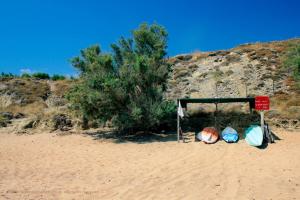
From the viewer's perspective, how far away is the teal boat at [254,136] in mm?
13062

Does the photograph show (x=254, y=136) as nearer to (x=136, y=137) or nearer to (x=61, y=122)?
(x=136, y=137)

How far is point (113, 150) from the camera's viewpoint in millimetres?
13078

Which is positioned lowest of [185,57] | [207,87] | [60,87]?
[207,87]

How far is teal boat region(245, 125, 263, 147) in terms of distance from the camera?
13.1 m

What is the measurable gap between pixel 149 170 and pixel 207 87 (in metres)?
19.6

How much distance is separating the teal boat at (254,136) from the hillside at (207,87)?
3964 millimetres

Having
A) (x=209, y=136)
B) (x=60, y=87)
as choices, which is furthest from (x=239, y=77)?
(x=60, y=87)

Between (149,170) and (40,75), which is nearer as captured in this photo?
(149,170)

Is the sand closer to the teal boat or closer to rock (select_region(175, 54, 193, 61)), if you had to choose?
the teal boat

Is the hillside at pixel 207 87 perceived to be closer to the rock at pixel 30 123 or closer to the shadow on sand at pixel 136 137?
the rock at pixel 30 123

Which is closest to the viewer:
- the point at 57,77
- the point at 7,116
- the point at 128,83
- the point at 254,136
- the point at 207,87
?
the point at 254,136

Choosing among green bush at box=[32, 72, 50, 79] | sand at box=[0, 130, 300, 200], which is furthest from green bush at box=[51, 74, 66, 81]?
sand at box=[0, 130, 300, 200]

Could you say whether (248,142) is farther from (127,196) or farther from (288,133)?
(127,196)

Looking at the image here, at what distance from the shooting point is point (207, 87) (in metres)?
28.0
